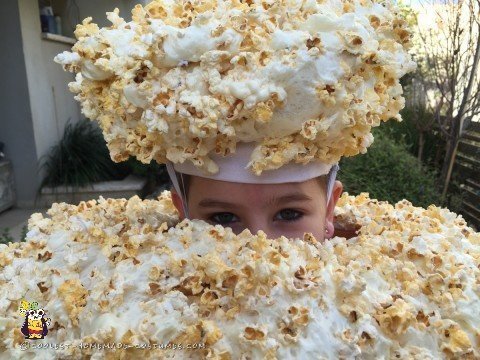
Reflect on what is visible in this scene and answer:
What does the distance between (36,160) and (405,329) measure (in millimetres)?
5315

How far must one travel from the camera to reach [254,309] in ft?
2.81

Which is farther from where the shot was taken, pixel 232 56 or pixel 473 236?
pixel 473 236

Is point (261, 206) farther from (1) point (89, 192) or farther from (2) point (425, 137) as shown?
(2) point (425, 137)

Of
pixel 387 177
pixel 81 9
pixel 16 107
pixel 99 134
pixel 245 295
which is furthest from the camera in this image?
pixel 81 9

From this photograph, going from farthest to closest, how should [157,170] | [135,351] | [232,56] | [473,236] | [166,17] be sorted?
[157,170]
[473,236]
[166,17]
[232,56]
[135,351]

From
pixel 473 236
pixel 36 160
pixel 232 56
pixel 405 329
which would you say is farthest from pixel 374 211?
pixel 36 160

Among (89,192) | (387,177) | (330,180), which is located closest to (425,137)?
(387,177)

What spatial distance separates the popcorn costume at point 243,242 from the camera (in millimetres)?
847

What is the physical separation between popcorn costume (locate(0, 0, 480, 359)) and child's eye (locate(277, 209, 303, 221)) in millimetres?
104

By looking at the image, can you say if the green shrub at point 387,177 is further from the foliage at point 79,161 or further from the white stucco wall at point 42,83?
the white stucco wall at point 42,83

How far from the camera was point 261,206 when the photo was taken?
111 centimetres

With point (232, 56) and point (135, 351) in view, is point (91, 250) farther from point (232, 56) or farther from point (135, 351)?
point (232, 56)

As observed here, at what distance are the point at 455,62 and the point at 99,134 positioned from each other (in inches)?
167

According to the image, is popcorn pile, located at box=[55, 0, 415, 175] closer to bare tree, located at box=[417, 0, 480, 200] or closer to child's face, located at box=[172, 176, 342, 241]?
child's face, located at box=[172, 176, 342, 241]
